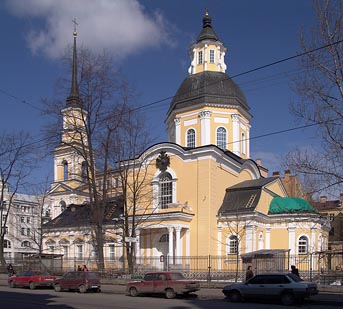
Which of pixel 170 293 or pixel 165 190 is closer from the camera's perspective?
pixel 170 293

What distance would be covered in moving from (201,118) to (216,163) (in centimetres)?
616

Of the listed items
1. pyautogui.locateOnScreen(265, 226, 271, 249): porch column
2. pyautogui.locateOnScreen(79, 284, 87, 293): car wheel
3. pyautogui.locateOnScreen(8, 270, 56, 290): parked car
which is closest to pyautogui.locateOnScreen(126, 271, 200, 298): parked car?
pyautogui.locateOnScreen(79, 284, 87, 293): car wheel

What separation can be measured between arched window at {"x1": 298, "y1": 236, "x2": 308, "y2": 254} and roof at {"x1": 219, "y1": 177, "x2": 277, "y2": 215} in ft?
15.8

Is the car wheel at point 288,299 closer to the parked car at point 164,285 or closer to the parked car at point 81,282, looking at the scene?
the parked car at point 164,285

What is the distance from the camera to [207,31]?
173ft

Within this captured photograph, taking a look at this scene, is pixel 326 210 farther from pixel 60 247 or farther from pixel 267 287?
pixel 267 287

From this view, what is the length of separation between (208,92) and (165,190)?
10.3 m

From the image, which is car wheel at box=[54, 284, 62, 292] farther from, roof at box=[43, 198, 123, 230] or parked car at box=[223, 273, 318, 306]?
roof at box=[43, 198, 123, 230]

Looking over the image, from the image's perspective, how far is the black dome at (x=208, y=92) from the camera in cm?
4675

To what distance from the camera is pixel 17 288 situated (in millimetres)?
30672

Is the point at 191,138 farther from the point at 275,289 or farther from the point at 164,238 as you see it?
the point at 275,289

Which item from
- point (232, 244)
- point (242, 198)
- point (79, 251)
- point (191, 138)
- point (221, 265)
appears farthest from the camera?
point (79, 251)

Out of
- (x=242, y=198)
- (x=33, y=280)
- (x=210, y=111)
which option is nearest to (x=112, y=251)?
(x=242, y=198)

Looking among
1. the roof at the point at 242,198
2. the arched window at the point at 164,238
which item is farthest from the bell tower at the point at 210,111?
the arched window at the point at 164,238
